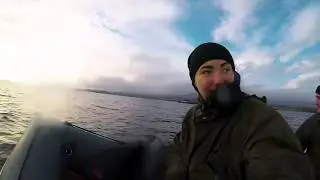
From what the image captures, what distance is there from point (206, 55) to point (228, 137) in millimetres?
733

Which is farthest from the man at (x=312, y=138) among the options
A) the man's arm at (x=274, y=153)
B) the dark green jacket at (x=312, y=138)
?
the man's arm at (x=274, y=153)

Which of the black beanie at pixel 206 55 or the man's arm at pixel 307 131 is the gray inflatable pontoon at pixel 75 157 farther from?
the man's arm at pixel 307 131

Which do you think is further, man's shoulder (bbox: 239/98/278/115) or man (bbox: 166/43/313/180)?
man's shoulder (bbox: 239/98/278/115)

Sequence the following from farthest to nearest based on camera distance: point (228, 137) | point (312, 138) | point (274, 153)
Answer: point (312, 138) < point (228, 137) < point (274, 153)

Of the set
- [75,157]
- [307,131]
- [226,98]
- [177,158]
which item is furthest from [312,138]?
[75,157]

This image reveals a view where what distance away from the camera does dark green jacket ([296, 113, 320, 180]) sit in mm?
5504

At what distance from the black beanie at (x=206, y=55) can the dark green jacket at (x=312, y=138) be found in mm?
3736

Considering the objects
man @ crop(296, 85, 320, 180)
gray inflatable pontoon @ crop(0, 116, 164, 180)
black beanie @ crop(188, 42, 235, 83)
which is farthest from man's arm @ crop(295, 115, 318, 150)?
black beanie @ crop(188, 42, 235, 83)

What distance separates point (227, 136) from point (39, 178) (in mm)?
1622

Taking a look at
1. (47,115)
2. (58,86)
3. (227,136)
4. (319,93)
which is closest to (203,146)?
(227,136)

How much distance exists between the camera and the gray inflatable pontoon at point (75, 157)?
9.66ft

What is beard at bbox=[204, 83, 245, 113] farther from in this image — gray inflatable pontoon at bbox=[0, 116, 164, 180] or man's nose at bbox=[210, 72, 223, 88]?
gray inflatable pontoon at bbox=[0, 116, 164, 180]

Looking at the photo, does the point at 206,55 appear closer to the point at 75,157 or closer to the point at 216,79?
the point at 216,79

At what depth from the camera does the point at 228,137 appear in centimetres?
220
